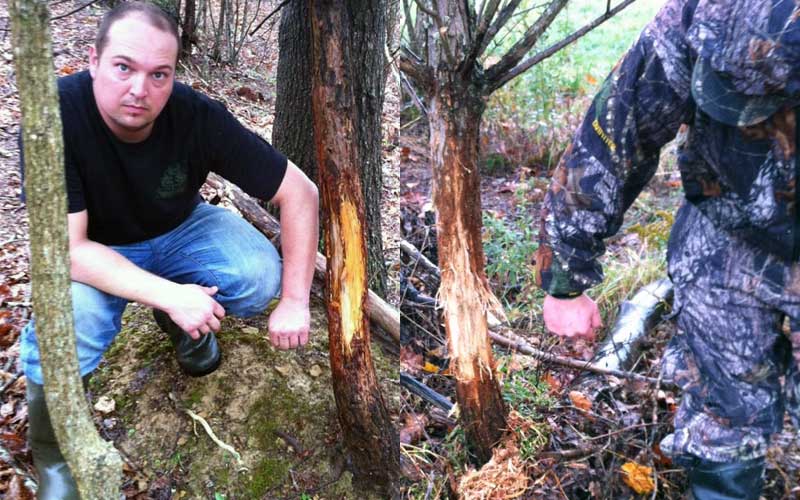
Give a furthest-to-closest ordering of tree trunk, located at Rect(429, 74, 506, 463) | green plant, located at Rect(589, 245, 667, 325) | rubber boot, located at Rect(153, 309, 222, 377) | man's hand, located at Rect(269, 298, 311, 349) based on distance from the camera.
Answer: green plant, located at Rect(589, 245, 667, 325) → rubber boot, located at Rect(153, 309, 222, 377) → man's hand, located at Rect(269, 298, 311, 349) → tree trunk, located at Rect(429, 74, 506, 463)

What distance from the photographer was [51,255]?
144cm

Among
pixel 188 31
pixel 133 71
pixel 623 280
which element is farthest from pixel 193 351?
pixel 188 31

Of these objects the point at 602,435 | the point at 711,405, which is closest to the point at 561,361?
the point at 602,435

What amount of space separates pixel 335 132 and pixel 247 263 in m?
0.79

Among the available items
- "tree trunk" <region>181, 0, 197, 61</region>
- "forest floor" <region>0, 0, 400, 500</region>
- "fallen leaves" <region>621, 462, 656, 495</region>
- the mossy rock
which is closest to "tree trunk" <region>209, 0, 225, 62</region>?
"tree trunk" <region>181, 0, 197, 61</region>

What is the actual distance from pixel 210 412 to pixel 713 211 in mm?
2052

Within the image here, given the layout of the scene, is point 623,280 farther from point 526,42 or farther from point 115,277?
point 115,277

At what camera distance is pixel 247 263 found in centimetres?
271

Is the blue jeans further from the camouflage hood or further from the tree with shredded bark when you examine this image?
the camouflage hood

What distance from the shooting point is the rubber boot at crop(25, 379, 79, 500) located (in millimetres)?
2287

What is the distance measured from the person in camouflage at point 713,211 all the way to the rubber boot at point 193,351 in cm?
145

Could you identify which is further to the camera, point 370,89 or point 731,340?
point 370,89

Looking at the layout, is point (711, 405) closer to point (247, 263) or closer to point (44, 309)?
point (247, 263)

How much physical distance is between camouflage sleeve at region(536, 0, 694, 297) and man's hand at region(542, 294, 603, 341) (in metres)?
0.05
